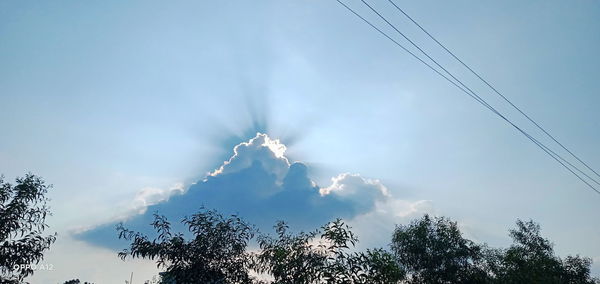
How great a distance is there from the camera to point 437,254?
43.8 meters

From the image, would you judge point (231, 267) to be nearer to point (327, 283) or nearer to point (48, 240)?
point (327, 283)

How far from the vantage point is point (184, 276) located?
43.6 feet

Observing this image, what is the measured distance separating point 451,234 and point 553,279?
11.4 meters

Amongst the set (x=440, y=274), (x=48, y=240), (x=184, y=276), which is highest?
(x=440, y=274)

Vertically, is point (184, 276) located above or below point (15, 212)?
below

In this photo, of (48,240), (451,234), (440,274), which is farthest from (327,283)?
(451,234)

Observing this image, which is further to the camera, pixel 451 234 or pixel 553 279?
pixel 451 234

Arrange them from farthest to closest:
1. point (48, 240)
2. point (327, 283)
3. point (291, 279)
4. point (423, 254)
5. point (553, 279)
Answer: point (423, 254) < point (553, 279) < point (48, 240) < point (291, 279) < point (327, 283)

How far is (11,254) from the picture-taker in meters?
13.3

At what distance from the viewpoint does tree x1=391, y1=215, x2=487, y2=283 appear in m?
42.7

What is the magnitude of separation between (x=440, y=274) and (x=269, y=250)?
118ft

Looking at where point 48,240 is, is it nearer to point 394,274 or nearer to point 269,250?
point 269,250

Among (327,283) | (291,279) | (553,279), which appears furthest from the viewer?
(553,279)

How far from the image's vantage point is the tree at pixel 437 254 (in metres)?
42.7
